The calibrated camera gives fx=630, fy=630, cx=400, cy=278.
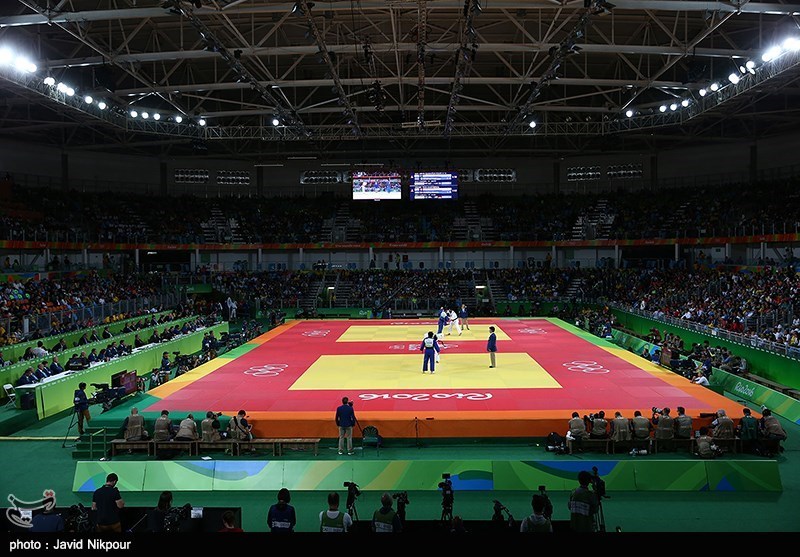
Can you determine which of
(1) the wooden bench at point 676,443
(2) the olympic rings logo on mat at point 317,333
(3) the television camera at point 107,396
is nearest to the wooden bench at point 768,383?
(1) the wooden bench at point 676,443

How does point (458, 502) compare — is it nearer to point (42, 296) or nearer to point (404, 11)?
point (404, 11)

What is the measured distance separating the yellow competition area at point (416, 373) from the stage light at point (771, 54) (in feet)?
55.0

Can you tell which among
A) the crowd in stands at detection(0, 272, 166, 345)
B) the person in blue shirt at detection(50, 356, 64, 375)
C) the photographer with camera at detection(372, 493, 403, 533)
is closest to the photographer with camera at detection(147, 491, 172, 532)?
the photographer with camera at detection(372, 493, 403, 533)

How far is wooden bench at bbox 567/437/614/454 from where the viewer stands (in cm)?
1501

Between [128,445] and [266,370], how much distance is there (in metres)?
8.65

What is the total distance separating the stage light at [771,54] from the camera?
88.1ft

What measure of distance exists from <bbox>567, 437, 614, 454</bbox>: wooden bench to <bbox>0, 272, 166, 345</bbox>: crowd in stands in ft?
71.3

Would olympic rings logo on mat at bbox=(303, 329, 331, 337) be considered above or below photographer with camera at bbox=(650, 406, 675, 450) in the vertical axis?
above

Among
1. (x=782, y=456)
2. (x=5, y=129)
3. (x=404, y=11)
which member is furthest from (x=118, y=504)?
(x=5, y=129)

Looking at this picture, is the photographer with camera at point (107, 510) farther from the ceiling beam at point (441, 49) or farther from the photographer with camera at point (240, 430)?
the ceiling beam at point (441, 49)

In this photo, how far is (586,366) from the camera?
948 inches

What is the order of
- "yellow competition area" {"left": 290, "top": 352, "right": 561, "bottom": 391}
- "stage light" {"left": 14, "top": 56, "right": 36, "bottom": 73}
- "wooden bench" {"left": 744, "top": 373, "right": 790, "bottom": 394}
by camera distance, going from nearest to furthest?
"wooden bench" {"left": 744, "top": 373, "right": 790, "bottom": 394} → "yellow competition area" {"left": 290, "top": 352, "right": 561, "bottom": 391} → "stage light" {"left": 14, "top": 56, "right": 36, "bottom": 73}

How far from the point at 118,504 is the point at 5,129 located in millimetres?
43869
